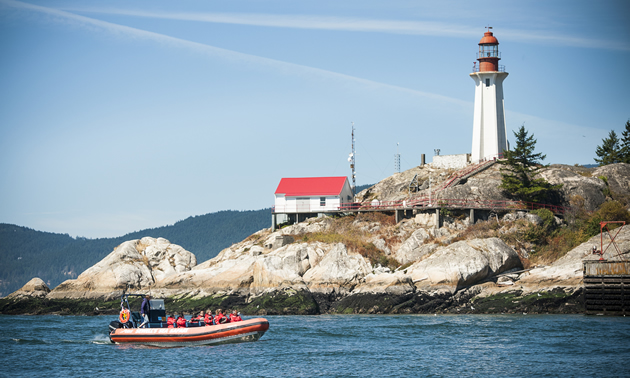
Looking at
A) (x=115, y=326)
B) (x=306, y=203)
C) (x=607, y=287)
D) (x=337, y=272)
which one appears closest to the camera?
(x=115, y=326)

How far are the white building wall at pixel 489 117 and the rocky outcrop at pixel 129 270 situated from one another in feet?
96.4

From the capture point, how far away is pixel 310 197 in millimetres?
62219

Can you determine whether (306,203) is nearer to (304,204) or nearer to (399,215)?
(304,204)

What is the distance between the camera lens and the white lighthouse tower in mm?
63906

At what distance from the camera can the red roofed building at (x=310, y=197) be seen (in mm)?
61562

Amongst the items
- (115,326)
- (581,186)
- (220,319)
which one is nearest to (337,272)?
(220,319)

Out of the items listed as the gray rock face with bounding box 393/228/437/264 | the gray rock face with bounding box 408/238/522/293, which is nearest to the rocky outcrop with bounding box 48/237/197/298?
the gray rock face with bounding box 393/228/437/264

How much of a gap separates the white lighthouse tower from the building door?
16.6 metres

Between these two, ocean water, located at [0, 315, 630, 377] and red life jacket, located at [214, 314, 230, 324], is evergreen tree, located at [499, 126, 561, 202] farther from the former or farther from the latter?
red life jacket, located at [214, 314, 230, 324]

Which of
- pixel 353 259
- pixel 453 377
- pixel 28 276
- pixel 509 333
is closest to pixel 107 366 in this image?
pixel 453 377

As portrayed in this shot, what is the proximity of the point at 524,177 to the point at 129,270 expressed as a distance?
111 feet

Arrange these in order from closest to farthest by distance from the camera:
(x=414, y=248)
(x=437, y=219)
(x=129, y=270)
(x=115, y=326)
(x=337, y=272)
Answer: (x=115, y=326)
(x=337, y=272)
(x=414, y=248)
(x=437, y=219)
(x=129, y=270)

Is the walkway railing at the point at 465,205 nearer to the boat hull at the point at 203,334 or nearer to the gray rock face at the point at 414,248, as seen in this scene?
the gray rock face at the point at 414,248

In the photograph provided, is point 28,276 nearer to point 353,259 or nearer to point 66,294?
point 66,294
